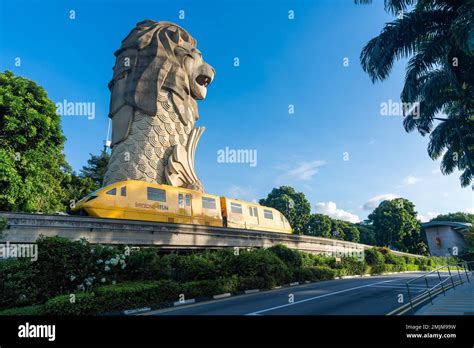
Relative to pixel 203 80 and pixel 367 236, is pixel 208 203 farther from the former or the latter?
pixel 367 236

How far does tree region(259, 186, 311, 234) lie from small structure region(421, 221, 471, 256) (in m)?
24.4

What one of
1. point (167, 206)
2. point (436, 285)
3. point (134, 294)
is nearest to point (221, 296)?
point (134, 294)

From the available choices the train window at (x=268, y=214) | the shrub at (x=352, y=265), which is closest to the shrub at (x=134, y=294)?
the train window at (x=268, y=214)

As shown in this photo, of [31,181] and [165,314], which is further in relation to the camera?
[31,181]

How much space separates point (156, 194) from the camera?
19453 millimetres

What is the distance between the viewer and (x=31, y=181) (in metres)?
20.4

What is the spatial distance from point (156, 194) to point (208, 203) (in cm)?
490

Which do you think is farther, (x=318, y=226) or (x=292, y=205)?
(x=318, y=226)

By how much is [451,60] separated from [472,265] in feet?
117

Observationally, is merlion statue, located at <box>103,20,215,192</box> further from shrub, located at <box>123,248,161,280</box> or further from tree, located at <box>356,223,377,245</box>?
tree, located at <box>356,223,377,245</box>

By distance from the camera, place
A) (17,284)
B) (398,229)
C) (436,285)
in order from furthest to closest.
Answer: (398,229), (436,285), (17,284)

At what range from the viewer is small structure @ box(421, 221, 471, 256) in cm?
5662
